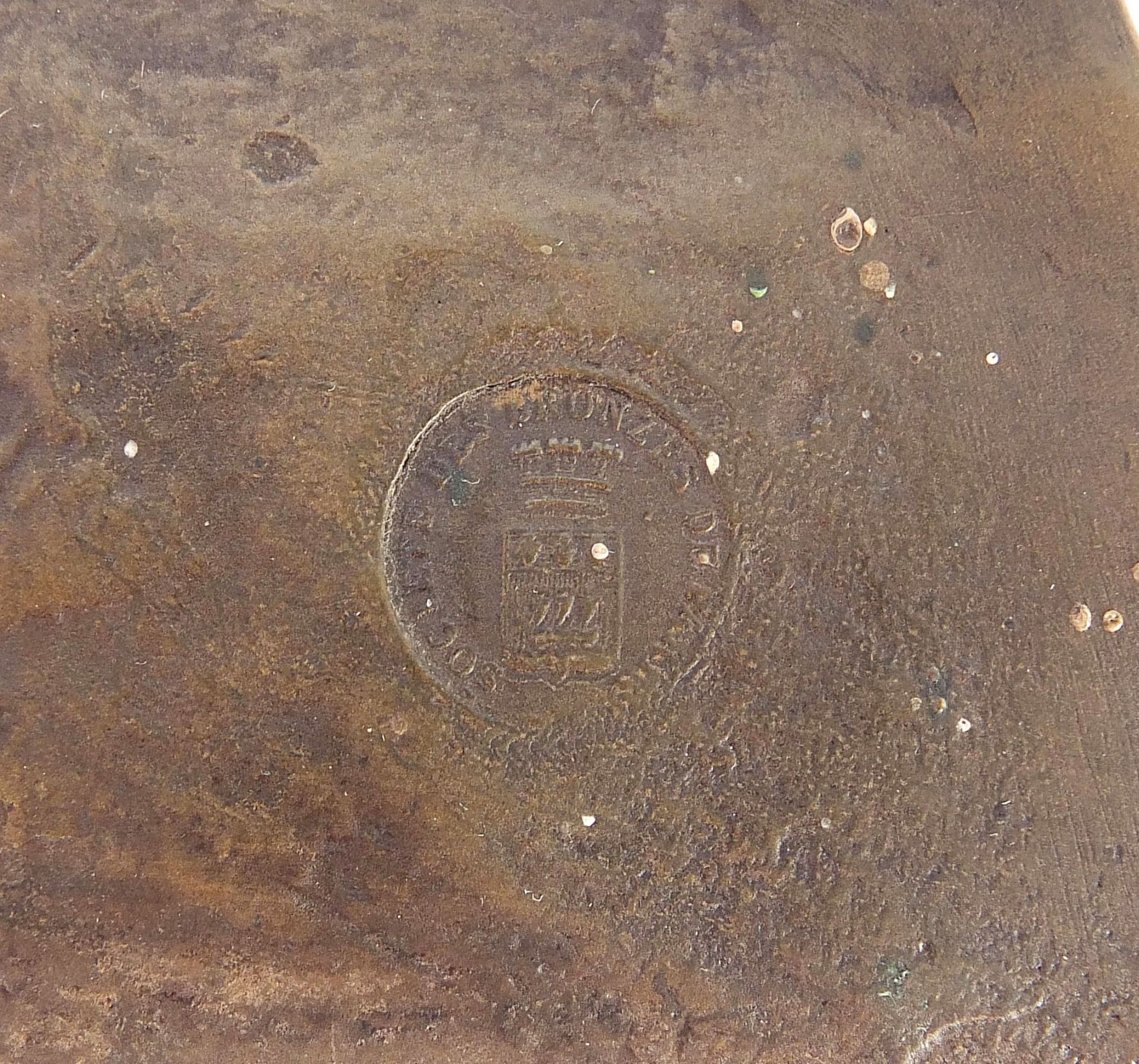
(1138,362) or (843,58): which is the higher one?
(843,58)

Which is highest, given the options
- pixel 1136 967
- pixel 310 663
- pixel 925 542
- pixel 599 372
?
pixel 599 372

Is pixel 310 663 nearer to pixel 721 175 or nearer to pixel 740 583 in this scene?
pixel 740 583

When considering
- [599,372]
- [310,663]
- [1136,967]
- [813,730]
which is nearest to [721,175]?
[599,372]

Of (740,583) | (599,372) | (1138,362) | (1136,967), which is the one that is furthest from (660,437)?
(1136,967)
